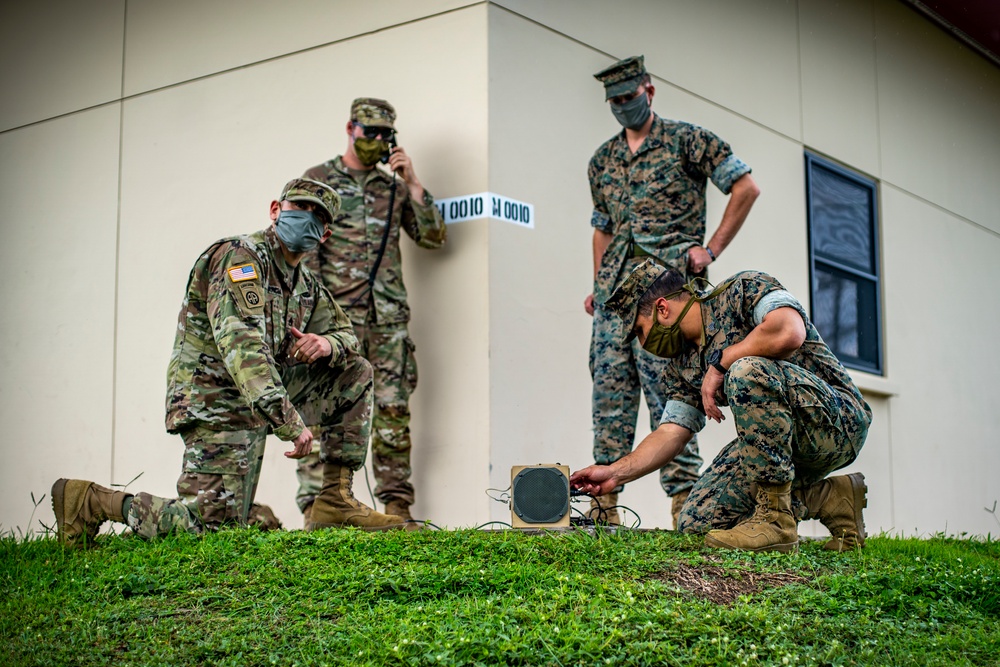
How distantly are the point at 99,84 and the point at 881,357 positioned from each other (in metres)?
6.66

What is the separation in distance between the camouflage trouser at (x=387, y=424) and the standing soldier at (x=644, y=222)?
1.16m

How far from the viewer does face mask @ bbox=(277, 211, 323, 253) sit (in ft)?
19.2

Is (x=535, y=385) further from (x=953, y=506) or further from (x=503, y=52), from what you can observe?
(x=953, y=506)

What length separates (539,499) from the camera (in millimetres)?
5195

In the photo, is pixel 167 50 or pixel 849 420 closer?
pixel 849 420

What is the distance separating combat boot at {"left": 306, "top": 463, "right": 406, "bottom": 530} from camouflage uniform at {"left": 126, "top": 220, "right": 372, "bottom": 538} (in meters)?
0.07

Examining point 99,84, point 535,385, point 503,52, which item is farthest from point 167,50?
point 535,385

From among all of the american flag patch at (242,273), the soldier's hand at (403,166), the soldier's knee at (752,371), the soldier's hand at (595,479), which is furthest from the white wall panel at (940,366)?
the american flag patch at (242,273)

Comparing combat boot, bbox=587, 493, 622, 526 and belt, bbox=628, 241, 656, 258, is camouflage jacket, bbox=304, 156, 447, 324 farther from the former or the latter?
combat boot, bbox=587, 493, 622, 526

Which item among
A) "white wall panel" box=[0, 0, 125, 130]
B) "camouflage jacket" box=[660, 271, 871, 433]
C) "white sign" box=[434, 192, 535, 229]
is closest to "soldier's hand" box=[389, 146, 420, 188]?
"white sign" box=[434, 192, 535, 229]

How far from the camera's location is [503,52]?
7234 mm

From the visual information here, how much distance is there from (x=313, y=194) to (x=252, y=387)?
1.08 metres

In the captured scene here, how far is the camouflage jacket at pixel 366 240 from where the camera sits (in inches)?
275

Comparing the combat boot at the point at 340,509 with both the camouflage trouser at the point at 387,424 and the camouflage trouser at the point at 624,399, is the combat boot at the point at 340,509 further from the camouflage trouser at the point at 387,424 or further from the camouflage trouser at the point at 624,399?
the camouflage trouser at the point at 624,399
